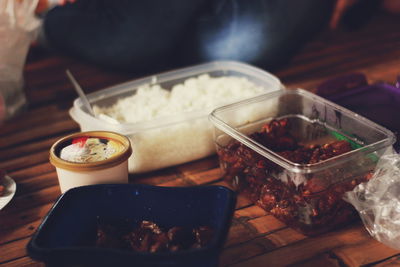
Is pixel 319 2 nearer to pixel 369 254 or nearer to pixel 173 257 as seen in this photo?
pixel 369 254

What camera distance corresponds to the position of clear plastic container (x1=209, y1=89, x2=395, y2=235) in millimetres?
880

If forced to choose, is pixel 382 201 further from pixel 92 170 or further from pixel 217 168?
pixel 92 170

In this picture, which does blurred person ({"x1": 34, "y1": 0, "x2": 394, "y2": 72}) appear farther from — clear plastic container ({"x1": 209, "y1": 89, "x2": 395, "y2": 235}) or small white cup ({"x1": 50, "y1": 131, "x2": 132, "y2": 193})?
small white cup ({"x1": 50, "y1": 131, "x2": 132, "y2": 193})

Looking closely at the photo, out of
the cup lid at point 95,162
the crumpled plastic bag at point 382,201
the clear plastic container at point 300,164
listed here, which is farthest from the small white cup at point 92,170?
the crumpled plastic bag at point 382,201

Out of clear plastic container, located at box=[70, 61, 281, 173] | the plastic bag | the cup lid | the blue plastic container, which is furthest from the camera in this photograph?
the plastic bag

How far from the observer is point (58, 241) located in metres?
0.80

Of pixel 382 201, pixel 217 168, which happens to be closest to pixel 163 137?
pixel 217 168

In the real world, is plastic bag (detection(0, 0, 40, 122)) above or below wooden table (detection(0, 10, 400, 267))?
above

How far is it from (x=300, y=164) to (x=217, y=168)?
30cm

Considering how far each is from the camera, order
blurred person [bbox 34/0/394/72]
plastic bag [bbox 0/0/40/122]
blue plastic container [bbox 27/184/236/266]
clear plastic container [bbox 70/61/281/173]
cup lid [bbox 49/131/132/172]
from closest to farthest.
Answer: blue plastic container [bbox 27/184/236/266] → cup lid [bbox 49/131/132/172] → clear plastic container [bbox 70/61/281/173] → plastic bag [bbox 0/0/40/122] → blurred person [bbox 34/0/394/72]

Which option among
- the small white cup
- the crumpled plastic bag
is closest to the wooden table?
the crumpled plastic bag

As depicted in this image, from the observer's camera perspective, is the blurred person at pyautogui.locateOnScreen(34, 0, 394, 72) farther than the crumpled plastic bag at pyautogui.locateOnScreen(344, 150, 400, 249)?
Yes

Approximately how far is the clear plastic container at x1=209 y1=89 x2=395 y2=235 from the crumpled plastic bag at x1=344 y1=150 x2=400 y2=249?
21 millimetres

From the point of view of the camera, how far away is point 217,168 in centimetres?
115
